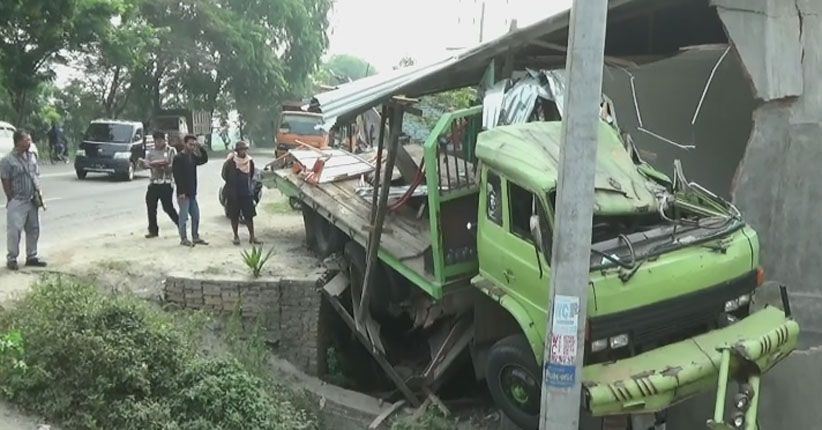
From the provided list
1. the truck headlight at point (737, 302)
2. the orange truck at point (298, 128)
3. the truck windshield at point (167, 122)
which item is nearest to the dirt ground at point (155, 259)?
the truck headlight at point (737, 302)

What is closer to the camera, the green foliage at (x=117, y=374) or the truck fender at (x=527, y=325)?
the truck fender at (x=527, y=325)

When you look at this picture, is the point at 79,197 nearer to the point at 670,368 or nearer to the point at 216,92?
the point at 670,368

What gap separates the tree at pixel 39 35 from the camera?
74.0 feet

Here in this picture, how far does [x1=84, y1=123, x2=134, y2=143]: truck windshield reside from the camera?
21.0 meters

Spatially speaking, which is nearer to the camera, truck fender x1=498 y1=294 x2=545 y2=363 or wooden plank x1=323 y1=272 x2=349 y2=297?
truck fender x1=498 y1=294 x2=545 y2=363

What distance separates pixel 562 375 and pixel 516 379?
1.61 meters

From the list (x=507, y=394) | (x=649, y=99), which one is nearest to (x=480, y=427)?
(x=507, y=394)

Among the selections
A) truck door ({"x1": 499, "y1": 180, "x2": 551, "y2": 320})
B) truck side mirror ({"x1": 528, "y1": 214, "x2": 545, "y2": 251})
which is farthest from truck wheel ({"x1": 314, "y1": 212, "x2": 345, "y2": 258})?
truck side mirror ({"x1": 528, "y1": 214, "x2": 545, "y2": 251})

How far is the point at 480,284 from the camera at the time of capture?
21.3 ft

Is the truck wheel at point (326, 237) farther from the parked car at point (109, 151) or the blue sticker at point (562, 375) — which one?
the parked car at point (109, 151)

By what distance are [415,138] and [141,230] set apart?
4547 millimetres

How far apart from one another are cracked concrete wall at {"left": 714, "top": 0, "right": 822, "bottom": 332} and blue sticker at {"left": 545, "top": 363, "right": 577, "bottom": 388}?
321 centimetres

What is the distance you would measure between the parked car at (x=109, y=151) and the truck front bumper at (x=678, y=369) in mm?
17882

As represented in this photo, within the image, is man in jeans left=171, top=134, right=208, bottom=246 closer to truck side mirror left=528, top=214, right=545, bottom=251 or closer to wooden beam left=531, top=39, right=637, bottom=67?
wooden beam left=531, top=39, right=637, bottom=67
